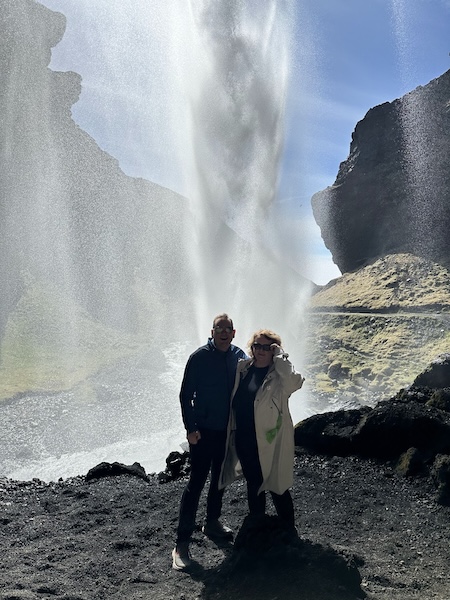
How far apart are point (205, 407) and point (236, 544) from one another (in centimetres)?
136

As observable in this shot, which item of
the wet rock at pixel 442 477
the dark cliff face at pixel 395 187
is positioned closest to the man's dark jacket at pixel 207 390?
the wet rock at pixel 442 477

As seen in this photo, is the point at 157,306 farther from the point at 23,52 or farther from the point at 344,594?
the point at 344,594

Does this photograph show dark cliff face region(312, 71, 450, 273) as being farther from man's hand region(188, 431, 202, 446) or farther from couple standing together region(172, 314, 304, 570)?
man's hand region(188, 431, 202, 446)

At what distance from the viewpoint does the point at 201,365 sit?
512 centimetres

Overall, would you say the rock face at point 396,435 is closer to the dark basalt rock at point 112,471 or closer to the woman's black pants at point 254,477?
the woman's black pants at point 254,477

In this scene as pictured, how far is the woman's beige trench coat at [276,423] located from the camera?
4.81 metres

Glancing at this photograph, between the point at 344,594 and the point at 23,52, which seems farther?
the point at 23,52

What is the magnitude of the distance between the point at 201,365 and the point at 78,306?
7787 cm

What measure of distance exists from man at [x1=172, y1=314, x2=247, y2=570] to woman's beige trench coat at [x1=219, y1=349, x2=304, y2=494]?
0.74 ft

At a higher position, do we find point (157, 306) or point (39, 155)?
point (39, 155)

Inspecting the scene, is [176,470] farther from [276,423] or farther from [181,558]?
[276,423]

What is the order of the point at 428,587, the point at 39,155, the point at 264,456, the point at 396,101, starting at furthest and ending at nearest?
the point at 39,155 → the point at 396,101 → the point at 264,456 → the point at 428,587

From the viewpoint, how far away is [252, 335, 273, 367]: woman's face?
193 inches

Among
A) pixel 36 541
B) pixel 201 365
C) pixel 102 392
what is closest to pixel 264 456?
pixel 201 365
